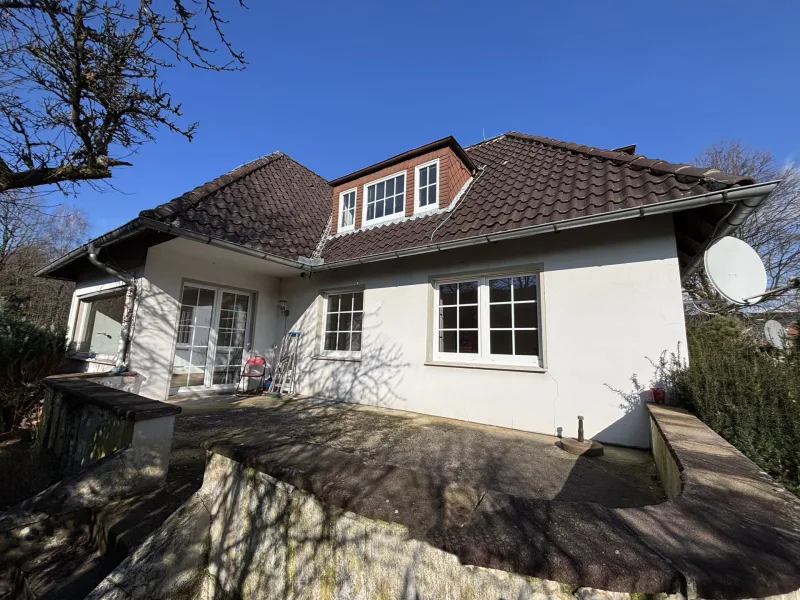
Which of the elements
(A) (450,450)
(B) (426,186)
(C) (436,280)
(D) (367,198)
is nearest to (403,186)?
(B) (426,186)

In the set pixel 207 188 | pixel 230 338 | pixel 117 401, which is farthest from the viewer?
pixel 230 338

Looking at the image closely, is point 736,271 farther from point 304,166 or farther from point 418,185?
point 304,166

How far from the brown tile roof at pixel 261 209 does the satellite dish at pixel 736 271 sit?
674cm

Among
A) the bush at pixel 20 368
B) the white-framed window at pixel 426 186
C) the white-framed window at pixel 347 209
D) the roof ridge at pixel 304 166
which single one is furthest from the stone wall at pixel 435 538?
the roof ridge at pixel 304 166

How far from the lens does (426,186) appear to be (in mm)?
6906

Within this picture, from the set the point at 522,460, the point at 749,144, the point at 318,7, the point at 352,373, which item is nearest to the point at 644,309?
the point at 522,460

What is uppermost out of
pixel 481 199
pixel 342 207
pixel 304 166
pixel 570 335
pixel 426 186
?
pixel 304 166

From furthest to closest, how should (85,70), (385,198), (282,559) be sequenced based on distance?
(385,198) → (85,70) → (282,559)

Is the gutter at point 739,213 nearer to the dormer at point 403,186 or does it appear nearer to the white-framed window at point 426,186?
the dormer at point 403,186

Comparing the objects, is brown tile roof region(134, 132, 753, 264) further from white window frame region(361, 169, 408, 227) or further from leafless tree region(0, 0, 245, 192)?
leafless tree region(0, 0, 245, 192)

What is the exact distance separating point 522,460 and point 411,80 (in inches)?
333

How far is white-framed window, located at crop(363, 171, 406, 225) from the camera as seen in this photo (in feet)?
24.0

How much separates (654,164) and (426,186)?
152 inches

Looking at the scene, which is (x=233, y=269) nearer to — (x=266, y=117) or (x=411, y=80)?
(x=266, y=117)
